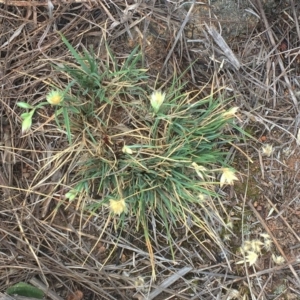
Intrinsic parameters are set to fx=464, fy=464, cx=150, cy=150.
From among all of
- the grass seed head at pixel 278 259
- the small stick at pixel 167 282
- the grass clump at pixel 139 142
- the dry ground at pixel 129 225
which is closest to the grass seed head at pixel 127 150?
the grass clump at pixel 139 142

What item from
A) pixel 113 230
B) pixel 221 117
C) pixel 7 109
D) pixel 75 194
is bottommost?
pixel 113 230

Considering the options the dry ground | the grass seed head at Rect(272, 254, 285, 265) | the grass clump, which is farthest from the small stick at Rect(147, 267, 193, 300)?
the grass seed head at Rect(272, 254, 285, 265)

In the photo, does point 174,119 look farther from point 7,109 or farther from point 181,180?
point 7,109

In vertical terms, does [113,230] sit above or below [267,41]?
below

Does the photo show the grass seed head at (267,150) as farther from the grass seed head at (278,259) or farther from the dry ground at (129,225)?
the grass seed head at (278,259)

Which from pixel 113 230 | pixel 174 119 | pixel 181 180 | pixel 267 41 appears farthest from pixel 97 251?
pixel 267 41

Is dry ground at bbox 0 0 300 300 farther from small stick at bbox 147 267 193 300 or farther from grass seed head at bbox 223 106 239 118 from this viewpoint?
grass seed head at bbox 223 106 239 118

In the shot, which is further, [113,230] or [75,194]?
[113,230]
